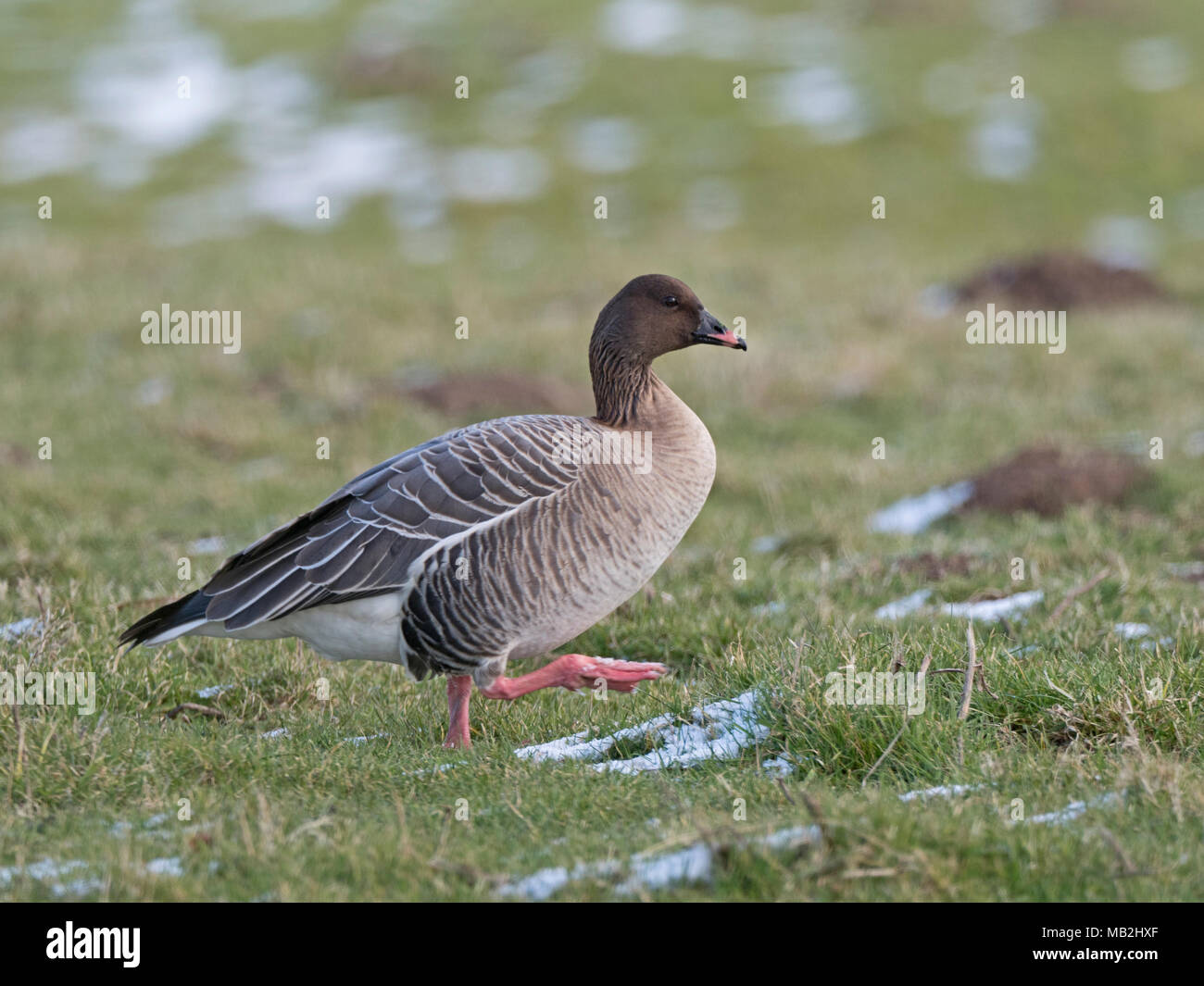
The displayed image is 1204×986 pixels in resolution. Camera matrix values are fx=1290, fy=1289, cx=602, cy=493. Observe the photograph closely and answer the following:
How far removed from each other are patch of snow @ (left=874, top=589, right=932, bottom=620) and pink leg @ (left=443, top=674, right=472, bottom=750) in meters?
2.72

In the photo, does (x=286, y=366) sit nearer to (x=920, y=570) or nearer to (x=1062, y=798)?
(x=920, y=570)

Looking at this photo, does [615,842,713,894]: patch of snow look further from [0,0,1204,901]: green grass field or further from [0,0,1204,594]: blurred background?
[0,0,1204,594]: blurred background

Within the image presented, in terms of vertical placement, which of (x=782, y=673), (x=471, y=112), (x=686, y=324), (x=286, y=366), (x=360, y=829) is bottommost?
(x=360, y=829)

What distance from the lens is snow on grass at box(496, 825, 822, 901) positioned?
14.8 ft

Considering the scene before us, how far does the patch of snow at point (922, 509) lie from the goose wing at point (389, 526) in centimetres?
529

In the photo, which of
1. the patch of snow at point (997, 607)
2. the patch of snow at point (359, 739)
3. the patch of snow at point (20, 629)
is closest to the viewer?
the patch of snow at point (359, 739)

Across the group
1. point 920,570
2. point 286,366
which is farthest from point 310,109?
point 920,570

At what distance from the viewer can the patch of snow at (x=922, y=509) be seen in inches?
446

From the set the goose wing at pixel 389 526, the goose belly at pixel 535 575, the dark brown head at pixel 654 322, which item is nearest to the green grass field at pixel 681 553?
the goose belly at pixel 535 575

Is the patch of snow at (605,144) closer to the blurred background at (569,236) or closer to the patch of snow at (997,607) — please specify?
the blurred background at (569,236)

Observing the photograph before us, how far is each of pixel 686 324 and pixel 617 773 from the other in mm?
2790

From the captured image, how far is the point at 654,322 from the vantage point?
7.21m

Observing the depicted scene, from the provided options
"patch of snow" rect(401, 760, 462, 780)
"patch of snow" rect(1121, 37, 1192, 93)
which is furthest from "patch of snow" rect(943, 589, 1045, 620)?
"patch of snow" rect(1121, 37, 1192, 93)
